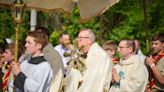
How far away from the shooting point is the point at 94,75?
7516 millimetres

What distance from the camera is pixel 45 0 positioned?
8.93 m

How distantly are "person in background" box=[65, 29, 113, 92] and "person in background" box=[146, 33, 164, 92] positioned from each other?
3.23ft

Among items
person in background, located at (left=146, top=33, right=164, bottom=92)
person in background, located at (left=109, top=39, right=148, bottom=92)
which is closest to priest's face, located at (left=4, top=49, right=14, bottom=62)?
person in background, located at (left=109, top=39, right=148, bottom=92)

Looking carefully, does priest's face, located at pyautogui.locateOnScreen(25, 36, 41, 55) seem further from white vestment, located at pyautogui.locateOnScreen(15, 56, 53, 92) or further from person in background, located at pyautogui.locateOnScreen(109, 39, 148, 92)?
person in background, located at pyautogui.locateOnScreen(109, 39, 148, 92)

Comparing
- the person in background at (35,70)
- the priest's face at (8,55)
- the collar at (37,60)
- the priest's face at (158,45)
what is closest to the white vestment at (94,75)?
the person in background at (35,70)

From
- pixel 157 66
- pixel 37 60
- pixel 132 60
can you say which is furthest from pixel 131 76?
pixel 37 60

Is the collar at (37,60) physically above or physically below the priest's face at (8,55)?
above

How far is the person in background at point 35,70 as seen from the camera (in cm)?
690

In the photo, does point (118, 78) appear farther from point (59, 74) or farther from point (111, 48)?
point (111, 48)

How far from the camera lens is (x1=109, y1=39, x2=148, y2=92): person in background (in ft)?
26.0

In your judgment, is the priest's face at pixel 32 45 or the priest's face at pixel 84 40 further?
the priest's face at pixel 84 40

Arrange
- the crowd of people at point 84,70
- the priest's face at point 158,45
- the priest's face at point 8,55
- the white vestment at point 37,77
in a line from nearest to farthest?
the white vestment at point 37,77, the crowd of people at point 84,70, the priest's face at point 8,55, the priest's face at point 158,45

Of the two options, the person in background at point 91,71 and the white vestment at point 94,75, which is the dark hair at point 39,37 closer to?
the person in background at point 91,71

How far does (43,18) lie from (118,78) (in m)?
14.1
